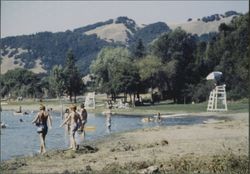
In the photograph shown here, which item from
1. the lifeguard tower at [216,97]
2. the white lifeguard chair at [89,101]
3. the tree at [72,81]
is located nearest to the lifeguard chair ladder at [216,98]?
the lifeguard tower at [216,97]

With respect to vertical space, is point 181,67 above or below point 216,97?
above

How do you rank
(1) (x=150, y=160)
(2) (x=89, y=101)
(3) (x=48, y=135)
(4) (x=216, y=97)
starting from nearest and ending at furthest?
(1) (x=150, y=160), (3) (x=48, y=135), (4) (x=216, y=97), (2) (x=89, y=101)

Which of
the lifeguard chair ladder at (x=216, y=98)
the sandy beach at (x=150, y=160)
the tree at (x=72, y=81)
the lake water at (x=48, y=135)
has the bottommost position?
the lake water at (x=48, y=135)

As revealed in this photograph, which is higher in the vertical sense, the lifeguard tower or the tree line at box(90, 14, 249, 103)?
the tree line at box(90, 14, 249, 103)

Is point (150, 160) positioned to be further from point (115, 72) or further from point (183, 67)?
point (183, 67)

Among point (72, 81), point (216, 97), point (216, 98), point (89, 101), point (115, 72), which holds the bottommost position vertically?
point (216, 98)

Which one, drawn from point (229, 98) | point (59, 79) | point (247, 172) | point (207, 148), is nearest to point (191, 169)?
point (247, 172)

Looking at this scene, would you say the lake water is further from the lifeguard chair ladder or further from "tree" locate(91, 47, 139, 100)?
"tree" locate(91, 47, 139, 100)

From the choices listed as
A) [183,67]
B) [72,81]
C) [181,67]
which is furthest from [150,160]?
[72,81]

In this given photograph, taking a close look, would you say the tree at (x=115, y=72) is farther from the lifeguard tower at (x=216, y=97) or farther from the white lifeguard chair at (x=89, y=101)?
the lifeguard tower at (x=216, y=97)

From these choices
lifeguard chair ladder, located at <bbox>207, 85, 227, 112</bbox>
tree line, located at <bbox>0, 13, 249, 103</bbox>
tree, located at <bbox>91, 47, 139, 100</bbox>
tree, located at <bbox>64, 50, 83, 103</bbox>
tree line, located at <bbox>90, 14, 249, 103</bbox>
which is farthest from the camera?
tree, located at <bbox>64, 50, 83, 103</bbox>

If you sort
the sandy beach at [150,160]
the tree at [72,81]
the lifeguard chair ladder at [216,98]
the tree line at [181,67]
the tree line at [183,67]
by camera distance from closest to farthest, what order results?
the sandy beach at [150,160]
the lifeguard chair ladder at [216,98]
the tree line at [181,67]
the tree line at [183,67]
the tree at [72,81]

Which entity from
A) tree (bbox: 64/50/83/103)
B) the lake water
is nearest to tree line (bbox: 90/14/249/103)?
tree (bbox: 64/50/83/103)

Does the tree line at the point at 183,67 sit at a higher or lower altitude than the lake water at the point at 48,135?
higher
